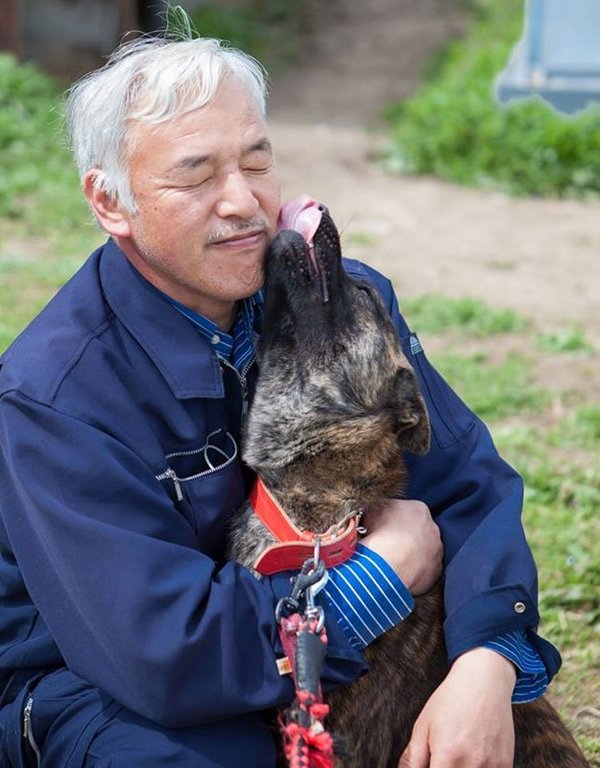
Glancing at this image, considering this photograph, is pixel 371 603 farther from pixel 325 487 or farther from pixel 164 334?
pixel 164 334

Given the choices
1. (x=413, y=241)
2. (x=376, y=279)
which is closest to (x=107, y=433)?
(x=376, y=279)

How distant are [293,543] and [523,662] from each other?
623mm

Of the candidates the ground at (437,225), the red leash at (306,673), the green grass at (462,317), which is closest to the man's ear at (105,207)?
the red leash at (306,673)

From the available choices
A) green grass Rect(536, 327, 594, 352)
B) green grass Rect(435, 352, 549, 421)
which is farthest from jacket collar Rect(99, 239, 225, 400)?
green grass Rect(536, 327, 594, 352)

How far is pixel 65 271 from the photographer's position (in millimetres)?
7547

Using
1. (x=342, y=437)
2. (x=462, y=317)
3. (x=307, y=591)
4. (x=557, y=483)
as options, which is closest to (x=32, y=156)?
(x=462, y=317)

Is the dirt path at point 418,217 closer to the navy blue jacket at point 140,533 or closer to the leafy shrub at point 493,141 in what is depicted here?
the leafy shrub at point 493,141

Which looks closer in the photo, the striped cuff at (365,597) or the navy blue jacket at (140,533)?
the navy blue jacket at (140,533)

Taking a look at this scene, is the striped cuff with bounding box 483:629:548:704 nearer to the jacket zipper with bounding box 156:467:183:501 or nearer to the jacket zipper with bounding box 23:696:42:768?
the jacket zipper with bounding box 156:467:183:501

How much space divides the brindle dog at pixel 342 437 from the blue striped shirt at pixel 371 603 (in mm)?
123

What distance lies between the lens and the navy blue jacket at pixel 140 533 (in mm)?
2660

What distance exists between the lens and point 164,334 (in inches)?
116

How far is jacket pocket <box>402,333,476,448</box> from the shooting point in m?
3.29

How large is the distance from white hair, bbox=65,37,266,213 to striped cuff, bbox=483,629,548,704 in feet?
4.36
